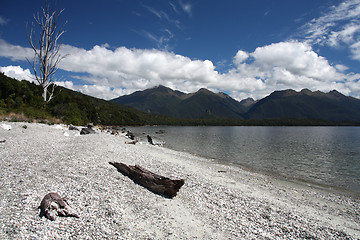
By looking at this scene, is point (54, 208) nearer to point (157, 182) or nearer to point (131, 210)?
point (131, 210)

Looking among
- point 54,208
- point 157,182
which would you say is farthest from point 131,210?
point 54,208

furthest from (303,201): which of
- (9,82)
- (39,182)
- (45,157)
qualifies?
(9,82)

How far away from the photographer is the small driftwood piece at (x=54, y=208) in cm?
607

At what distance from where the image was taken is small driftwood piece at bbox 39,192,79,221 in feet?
19.9

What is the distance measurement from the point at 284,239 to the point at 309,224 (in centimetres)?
227

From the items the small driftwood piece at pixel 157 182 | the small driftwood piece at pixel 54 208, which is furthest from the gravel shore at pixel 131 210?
the small driftwood piece at pixel 157 182

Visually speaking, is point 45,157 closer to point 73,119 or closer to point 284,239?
point 284,239

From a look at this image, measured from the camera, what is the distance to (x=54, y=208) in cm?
627

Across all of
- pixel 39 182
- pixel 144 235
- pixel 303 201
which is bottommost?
pixel 303 201

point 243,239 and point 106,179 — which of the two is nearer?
point 243,239

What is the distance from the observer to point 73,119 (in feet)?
168

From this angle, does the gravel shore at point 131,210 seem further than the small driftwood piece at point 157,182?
No

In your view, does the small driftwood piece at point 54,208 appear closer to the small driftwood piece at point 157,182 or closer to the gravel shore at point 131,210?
the gravel shore at point 131,210

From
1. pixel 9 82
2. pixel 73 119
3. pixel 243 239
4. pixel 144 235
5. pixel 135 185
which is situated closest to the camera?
pixel 144 235
